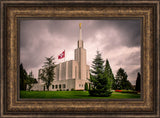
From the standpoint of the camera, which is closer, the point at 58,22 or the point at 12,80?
the point at 12,80

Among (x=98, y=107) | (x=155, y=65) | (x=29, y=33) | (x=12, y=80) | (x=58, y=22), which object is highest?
(x=58, y=22)

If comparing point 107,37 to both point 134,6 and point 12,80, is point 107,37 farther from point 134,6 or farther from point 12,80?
point 12,80

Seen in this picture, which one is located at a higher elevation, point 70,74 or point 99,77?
point 99,77

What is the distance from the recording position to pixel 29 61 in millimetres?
8773

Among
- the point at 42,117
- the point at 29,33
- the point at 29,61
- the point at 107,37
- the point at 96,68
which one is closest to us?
the point at 42,117

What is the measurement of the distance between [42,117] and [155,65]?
18.3 ft

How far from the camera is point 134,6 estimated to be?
22.2 feet

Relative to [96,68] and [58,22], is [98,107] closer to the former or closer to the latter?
[58,22]

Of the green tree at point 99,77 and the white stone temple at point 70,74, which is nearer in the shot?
the green tree at point 99,77

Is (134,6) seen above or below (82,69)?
above

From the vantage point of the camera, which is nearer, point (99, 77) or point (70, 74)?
point (99, 77)

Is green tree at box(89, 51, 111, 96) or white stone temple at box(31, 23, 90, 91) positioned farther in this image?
white stone temple at box(31, 23, 90, 91)

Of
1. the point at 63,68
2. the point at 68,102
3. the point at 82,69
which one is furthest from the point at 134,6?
the point at 63,68

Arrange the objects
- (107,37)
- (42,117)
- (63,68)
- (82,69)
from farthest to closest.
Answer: (63,68)
(82,69)
(107,37)
(42,117)
